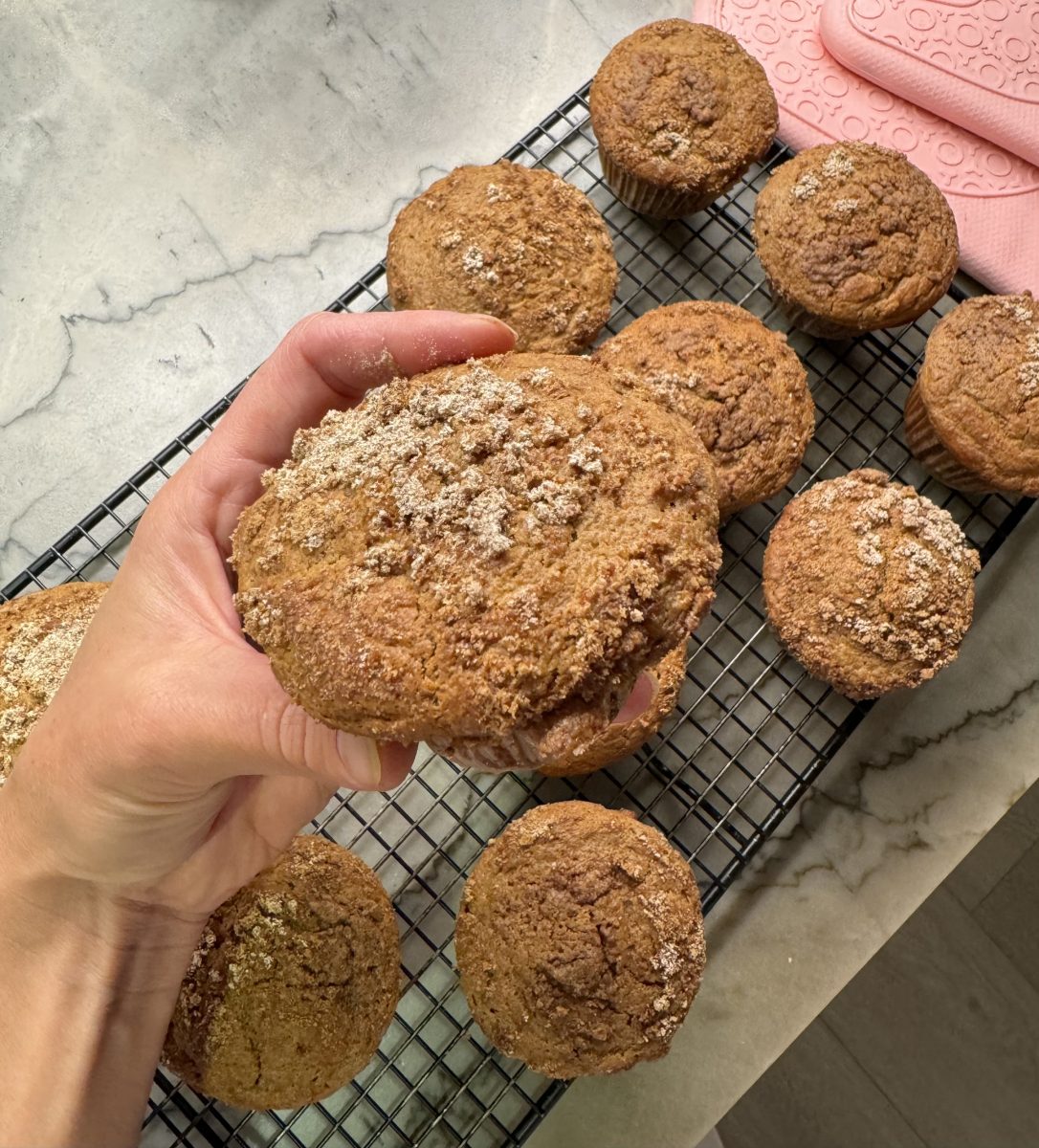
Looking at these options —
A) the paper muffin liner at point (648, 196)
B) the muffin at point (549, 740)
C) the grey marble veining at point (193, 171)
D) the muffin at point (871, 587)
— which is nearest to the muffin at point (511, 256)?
the paper muffin liner at point (648, 196)

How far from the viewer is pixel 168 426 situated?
2814 mm

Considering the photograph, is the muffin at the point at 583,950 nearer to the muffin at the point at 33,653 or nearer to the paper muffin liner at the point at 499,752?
the paper muffin liner at the point at 499,752

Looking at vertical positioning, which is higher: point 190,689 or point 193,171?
point 193,171

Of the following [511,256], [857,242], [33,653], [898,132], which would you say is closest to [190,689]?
[33,653]

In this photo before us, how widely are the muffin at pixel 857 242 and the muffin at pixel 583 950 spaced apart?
1594 millimetres

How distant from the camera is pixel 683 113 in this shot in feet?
9.02

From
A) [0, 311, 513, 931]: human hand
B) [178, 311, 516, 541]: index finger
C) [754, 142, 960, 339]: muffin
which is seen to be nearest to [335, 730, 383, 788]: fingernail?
[0, 311, 513, 931]: human hand

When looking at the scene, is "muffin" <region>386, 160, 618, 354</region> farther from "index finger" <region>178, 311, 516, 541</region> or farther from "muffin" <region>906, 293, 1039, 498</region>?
"muffin" <region>906, 293, 1039, 498</region>

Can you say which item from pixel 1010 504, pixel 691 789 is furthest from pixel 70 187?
pixel 1010 504

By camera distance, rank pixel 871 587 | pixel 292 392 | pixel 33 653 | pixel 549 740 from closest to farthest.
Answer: pixel 549 740, pixel 292 392, pixel 33 653, pixel 871 587

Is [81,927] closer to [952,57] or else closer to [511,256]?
[511,256]

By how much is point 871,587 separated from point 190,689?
168 cm

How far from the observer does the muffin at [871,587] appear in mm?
2385

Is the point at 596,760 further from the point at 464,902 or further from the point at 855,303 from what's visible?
the point at 855,303
